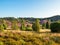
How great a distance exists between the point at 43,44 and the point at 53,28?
32.0 metres

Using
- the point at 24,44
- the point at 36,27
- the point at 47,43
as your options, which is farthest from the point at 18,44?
the point at 36,27

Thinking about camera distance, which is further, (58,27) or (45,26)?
(45,26)

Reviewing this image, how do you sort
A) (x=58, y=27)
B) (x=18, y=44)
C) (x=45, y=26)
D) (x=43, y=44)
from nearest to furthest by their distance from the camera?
(x=18, y=44), (x=43, y=44), (x=58, y=27), (x=45, y=26)

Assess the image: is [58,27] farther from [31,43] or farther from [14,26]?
[31,43]

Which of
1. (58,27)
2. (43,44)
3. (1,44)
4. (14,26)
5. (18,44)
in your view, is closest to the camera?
(1,44)

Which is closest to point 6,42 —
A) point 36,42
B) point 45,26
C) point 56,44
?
point 36,42

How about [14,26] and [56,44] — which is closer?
[56,44]

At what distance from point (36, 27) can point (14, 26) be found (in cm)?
1163

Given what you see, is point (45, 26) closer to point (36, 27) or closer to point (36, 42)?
point (36, 27)

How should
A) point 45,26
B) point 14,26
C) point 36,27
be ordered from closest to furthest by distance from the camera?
point 36,27, point 14,26, point 45,26

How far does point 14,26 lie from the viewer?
199 feet

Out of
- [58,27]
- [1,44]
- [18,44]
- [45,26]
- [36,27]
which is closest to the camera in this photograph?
[1,44]

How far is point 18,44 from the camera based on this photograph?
593 inches

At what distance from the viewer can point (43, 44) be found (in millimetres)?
16125
